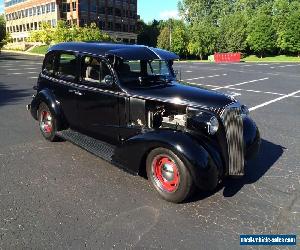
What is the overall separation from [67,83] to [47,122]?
119 centimetres

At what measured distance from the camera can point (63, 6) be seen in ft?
245

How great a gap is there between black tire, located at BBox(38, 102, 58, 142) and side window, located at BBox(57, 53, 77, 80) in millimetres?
821

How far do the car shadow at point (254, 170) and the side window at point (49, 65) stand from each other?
4.02m

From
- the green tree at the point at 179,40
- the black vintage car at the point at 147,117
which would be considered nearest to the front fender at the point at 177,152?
the black vintage car at the point at 147,117

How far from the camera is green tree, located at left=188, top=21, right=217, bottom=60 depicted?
66.6m

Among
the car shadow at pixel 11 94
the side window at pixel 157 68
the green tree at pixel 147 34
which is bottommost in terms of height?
the car shadow at pixel 11 94

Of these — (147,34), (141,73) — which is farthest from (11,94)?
(147,34)

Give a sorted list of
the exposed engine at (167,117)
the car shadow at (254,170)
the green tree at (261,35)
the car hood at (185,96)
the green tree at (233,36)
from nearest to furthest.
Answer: the car hood at (185,96), the car shadow at (254,170), the exposed engine at (167,117), the green tree at (261,35), the green tree at (233,36)

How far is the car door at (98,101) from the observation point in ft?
17.8

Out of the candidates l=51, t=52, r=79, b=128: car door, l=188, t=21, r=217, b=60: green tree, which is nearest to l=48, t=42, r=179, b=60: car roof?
l=51, t=52, r=79, b=128: car door

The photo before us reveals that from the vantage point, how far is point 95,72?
18.8 feet

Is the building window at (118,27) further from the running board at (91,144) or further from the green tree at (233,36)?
the running board at (91,144)

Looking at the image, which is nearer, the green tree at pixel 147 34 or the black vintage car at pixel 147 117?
the black vintage car at pixel 147 117

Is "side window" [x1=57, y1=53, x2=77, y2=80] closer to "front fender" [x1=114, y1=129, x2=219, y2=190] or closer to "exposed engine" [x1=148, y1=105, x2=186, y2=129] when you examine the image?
"exposed engine" [x1=148, y1=105, x2=186, y2=129]
